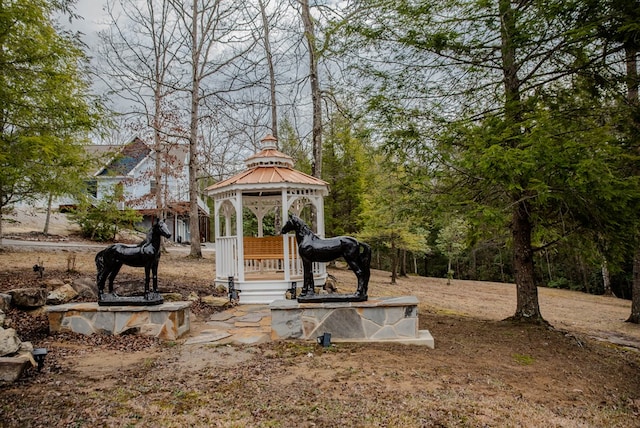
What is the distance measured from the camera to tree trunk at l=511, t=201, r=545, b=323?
6.91 metres

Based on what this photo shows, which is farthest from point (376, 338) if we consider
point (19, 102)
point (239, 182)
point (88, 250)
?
point (88, 250)

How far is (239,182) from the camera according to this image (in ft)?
28.1

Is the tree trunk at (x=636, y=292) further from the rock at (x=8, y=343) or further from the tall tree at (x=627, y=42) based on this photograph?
the rock at (x=8, y=343)

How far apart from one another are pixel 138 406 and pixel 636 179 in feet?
18.5

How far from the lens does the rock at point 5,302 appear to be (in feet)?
19.0

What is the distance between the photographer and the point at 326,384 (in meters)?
3.82

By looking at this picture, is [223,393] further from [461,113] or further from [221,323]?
[461,113]

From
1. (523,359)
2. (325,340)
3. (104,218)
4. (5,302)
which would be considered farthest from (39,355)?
(104,218)

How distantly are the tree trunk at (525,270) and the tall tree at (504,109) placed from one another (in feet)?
0.06

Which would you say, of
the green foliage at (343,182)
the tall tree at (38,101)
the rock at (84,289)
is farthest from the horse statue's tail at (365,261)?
the green foliage at (343,182)

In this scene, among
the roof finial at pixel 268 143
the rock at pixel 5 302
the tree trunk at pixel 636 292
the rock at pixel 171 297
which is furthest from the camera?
the tree trunk at pixel 636 292

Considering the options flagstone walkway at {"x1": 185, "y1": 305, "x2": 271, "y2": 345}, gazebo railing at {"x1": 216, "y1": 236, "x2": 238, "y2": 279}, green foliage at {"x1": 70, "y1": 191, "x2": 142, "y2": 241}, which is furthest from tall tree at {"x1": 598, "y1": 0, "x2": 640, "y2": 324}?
green foliage at {"x1": 70, "y1": 191, "x2": 142, "y2": 241}

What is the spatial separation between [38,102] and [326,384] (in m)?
7.47

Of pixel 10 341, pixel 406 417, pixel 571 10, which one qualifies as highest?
pixel 571 10
